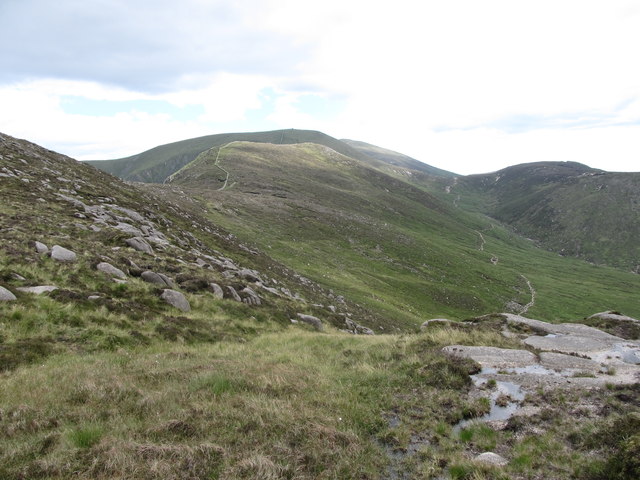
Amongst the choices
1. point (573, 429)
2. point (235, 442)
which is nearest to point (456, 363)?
point (573, 429)

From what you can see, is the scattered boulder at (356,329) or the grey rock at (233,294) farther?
the scattered boulder at (356,329)

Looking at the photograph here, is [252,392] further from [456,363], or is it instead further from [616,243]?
[616,243]

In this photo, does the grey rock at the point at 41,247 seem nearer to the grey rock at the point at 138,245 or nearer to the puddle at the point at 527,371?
the grey rock at the point at 138,245

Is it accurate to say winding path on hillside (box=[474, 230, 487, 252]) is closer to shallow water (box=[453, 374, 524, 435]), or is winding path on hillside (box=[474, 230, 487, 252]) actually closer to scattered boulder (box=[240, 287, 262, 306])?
scattered boulder (box=[240, 287, 262, 306])

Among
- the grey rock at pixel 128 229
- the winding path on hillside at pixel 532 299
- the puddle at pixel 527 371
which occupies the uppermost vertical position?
the grey rock at pixel 128 229

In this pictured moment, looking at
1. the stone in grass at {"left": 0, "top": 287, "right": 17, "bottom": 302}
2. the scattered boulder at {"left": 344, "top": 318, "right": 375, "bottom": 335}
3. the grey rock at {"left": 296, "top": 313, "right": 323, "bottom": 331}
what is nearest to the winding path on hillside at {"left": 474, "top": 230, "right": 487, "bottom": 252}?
the scattered boulder at {"left": 344, "top": 318, "right": 375, "bottom": 335}

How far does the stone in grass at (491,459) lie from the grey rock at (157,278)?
64.7 feet

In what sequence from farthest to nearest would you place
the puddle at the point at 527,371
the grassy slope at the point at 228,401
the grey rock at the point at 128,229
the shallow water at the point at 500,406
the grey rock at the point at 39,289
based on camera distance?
1. the grey rock at the point at 128,229
2. the grey rock at the point at 39,289
3. the puddle at the point at 527,371
4. the shallow water at the point at 500,406
5. the grassy slope at the point at 228,401

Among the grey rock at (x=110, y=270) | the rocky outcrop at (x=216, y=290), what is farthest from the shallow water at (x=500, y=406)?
the grey rock at (x=110, y=270)

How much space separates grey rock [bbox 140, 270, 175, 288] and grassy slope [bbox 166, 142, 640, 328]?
97.9ft

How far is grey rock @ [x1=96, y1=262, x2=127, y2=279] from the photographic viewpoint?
21203 millimetres

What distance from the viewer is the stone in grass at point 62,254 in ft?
68.1

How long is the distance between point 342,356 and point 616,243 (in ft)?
766

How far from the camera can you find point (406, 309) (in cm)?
5891
